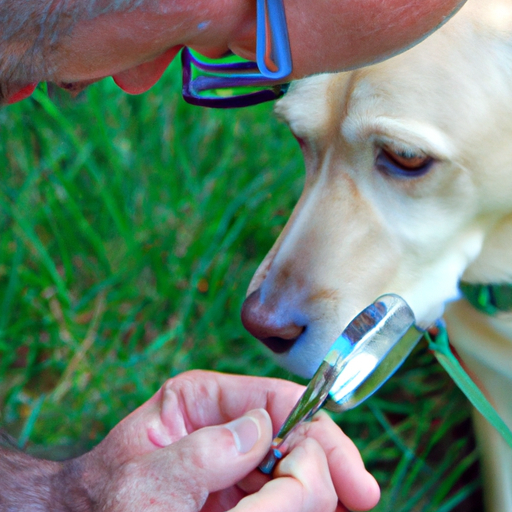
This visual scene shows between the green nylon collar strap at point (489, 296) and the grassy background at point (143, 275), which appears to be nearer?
the green nylon collar strap at point (489, 296)

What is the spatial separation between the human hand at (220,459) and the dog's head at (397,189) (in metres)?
0.21

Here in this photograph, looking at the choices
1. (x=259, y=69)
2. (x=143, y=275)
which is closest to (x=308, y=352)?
(x=259, y=69)

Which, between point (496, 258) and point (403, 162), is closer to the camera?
point (403, 162)

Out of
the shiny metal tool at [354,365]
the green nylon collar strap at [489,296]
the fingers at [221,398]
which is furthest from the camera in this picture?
the green nylon collar strap at [489,296]

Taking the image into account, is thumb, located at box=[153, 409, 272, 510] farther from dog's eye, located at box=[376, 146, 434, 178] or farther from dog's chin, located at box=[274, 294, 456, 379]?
dog's eye, located at box=[376, 146, 434, 178]

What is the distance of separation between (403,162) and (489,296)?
422mm

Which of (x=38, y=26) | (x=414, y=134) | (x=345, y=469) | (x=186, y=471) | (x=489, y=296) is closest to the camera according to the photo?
(x=38, y=26)

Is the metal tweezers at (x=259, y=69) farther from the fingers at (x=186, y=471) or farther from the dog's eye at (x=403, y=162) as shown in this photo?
the fingers at (x=186, y=471)

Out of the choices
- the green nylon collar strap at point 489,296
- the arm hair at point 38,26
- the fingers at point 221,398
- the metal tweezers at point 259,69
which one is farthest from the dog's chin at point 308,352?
the arm hair at point 38,26

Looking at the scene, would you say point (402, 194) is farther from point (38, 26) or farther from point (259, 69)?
point (38, 26)

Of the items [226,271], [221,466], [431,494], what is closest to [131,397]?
[226,271]

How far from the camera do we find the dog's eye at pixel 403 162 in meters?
1.19

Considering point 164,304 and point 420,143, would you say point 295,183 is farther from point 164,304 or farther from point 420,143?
point 420,143

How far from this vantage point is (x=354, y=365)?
3.10 feet
